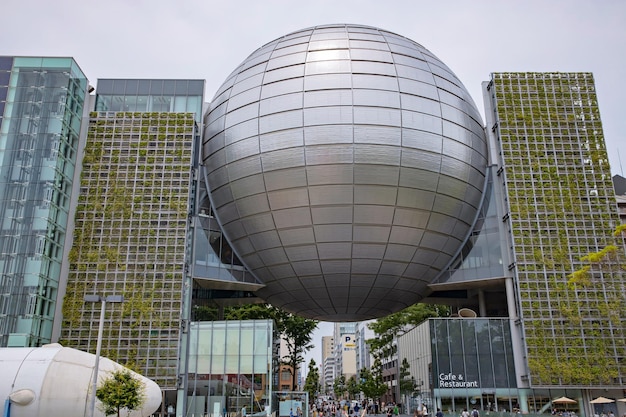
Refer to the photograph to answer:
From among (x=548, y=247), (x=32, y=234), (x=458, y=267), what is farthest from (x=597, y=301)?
(x=32, y=234)

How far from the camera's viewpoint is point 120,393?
20406 mm

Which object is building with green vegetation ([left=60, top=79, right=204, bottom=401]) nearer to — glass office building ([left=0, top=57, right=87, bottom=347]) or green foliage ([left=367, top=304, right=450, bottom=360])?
glass office building ([left=0, top=57, right=87, bottom=347])

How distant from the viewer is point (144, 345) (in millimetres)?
32469

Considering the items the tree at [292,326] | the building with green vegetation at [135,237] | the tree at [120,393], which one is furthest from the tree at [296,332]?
the tree at [120,393]

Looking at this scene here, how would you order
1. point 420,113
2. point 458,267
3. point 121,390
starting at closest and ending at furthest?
point 121,390 → point 420,113 → point 458,267

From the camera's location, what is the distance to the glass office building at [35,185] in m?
31.5

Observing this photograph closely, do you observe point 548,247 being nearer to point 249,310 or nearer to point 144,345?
point 144,345

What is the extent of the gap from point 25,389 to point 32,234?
59.7ft

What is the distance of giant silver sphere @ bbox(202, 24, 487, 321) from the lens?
3366 cm

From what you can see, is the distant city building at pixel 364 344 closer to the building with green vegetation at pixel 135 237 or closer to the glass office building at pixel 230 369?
the glass office building at pixel 230 369

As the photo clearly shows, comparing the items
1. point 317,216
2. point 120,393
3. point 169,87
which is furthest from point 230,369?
point 169,87

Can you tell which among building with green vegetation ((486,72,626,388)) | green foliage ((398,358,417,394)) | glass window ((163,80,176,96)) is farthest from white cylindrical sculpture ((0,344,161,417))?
green foliage ((398,358,417,394))

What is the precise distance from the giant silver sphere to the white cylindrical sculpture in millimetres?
17566

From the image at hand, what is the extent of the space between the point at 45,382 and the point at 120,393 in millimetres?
4017
